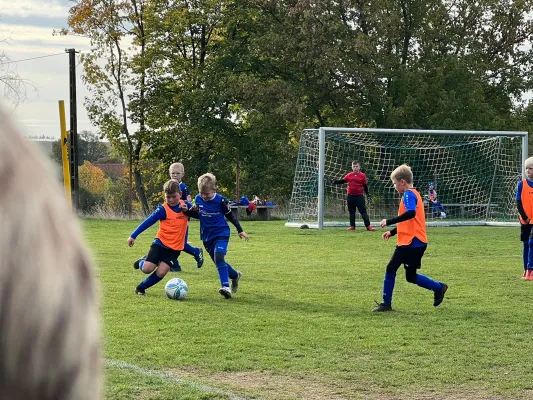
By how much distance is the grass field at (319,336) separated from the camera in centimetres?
557

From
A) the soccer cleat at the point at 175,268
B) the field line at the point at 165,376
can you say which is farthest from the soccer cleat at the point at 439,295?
the soccer cleat at the point at 175,268

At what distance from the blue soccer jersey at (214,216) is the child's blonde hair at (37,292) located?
947 centimetres

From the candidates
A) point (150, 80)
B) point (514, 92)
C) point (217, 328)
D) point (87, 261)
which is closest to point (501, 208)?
point (514, 92)

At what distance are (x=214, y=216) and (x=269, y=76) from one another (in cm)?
2603

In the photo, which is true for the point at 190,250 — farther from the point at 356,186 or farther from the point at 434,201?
the point at 434,201

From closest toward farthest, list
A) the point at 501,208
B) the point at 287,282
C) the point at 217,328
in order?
the point at 217,328, the point at 287,282, the point at 501,208

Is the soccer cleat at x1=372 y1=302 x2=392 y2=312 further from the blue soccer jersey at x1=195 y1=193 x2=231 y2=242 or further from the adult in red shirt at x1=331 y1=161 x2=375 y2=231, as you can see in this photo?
the adult in red shirt at x1=331 y1=161 x2=375 y2=231

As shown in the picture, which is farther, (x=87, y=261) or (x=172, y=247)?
(x=172, y=247)

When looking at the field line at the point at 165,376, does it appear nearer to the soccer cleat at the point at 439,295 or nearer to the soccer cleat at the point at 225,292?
Answer: the soccer cleat at the point at 225,292

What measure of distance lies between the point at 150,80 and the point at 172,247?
1017 inches

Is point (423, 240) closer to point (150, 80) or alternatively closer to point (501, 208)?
point (501, 208)

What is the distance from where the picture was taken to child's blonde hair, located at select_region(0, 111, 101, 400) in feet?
1.48

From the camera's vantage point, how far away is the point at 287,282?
11289 mm

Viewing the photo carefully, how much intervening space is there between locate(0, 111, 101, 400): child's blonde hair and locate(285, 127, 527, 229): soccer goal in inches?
960
